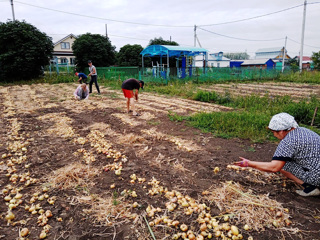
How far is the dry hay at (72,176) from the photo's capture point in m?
3.24

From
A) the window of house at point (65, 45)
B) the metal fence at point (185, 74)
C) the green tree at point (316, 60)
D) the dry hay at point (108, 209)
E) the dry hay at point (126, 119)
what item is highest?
the window of house at point (65, 45)

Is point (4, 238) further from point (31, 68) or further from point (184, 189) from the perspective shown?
point (31, 68)

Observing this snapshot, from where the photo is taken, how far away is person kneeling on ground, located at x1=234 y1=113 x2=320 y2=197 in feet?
8.70

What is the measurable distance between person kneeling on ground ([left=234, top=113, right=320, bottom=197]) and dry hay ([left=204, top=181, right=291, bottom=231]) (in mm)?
395

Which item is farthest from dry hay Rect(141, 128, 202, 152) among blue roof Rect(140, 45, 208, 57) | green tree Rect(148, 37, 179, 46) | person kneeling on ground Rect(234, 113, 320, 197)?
green tree Rect(148, 37, 179, 46)

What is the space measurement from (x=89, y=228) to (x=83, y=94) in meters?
8.96

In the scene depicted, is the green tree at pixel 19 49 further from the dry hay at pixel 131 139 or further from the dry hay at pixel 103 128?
the dry hay at pixel 131 139

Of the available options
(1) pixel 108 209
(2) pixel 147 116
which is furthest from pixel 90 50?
(1) pixel 108 209

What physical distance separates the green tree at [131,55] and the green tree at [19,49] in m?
16.2

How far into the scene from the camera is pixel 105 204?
275 cm

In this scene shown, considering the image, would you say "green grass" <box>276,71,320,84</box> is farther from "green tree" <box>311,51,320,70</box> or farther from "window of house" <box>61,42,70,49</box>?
"window of house" <box>61,42,70,49</box>

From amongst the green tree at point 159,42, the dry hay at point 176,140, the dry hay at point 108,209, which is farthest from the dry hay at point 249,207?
the green tree at point 159,42

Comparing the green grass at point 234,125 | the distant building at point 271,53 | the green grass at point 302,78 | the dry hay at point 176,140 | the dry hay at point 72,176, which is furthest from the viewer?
the distant building at point 271,53

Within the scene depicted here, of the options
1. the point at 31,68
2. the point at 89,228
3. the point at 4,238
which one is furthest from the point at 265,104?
the point at 31,68
